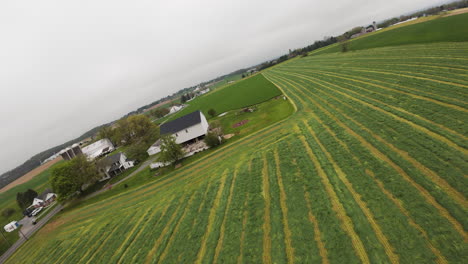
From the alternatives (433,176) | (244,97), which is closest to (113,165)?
(244,97)

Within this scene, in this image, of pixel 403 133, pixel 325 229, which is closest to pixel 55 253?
pixel 325 229

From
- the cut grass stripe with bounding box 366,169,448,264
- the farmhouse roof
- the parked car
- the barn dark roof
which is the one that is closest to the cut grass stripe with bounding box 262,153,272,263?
the cut grass stripe with bounding box 366,169,448,264

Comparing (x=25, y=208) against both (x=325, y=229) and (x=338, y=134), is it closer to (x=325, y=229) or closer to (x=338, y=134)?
(x=325, y=229)

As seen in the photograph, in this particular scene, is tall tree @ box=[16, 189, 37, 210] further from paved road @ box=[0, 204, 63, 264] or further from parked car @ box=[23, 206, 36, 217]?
paved road @ box=[0, 204, 63, 264]

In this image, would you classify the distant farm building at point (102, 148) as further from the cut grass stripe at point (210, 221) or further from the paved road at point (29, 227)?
the cut grass stripe at point (210, 221)

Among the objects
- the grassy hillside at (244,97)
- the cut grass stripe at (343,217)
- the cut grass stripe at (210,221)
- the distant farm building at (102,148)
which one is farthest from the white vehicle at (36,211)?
the cut grass stripe at (343,217)

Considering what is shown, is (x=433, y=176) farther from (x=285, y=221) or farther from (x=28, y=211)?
(x=28, y=211)

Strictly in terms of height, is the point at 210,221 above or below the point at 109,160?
below
